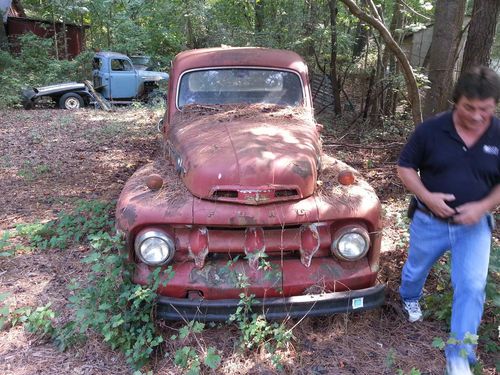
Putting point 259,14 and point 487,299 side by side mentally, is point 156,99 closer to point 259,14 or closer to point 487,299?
point 259,14

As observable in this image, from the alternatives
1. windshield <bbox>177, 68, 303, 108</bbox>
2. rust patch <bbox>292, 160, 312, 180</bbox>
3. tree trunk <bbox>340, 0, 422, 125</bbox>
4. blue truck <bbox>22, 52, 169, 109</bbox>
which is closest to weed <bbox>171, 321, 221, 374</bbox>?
rust patch <bbox>292, 160, 312, 180</bbox>

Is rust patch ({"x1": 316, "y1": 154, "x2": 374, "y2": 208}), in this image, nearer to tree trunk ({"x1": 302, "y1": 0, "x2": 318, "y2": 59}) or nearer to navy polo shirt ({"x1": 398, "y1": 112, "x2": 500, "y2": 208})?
navy polo shirt ({"x1": 398, "y1": 112, "x2": 500, "y2": 208})

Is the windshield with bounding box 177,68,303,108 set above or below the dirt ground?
above

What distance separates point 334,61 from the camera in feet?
36.8

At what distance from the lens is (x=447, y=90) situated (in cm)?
662

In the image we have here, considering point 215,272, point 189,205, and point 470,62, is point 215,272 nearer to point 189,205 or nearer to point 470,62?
point 189,205

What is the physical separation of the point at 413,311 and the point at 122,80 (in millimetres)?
13485

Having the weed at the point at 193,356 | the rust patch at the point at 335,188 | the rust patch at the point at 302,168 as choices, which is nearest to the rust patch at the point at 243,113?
the rust patch at the point at 335,188

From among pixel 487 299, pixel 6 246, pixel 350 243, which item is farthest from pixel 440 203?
pixel 6 246

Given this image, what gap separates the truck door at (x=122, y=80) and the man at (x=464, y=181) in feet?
44.1

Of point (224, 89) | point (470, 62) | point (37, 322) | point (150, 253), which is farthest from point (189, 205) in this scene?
point (470, 62)

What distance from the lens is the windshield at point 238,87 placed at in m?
4.49

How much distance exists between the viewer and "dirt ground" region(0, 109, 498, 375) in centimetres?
281

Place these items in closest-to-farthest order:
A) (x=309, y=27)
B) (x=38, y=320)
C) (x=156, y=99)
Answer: (x=38, y=320), (x=309, y=27), (x=156, y=99)
